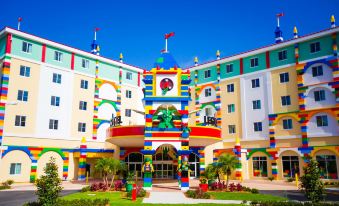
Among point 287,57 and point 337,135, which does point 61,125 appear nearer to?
point 287,57

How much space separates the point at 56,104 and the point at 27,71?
5809 millimetres

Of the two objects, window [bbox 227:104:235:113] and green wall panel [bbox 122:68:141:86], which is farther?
green wall panel [bbox 122:68:141:86]

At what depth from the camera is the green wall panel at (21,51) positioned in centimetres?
3775

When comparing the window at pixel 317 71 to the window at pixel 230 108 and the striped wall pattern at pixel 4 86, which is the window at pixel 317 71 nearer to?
the window at pixel 230 108

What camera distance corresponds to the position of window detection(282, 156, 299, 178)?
127ft

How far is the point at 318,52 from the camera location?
38.8 metres

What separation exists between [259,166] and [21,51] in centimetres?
3632

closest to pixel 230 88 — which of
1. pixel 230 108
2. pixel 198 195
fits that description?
pixel 230 108

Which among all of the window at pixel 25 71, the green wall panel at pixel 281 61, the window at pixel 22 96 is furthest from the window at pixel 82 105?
the green wall panel at pixel 281 61

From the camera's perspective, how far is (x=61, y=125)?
4138 centimetres

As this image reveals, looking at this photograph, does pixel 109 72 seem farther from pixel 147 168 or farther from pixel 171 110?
pixel 147 168

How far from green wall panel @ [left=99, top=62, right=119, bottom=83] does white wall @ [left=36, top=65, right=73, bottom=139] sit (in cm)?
591

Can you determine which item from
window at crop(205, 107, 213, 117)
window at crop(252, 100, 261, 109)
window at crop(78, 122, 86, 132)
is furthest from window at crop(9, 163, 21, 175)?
window at crop(252, 100, 261, 109)

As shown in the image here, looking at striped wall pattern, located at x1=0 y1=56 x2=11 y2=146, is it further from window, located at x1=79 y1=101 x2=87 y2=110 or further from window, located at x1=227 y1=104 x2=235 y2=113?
window, located at x1=227 y1=104 x2=235 y2=113
